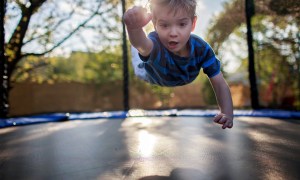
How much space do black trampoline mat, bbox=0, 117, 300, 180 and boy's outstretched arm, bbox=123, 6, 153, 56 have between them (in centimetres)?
48

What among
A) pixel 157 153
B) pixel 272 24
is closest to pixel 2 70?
pixel 157 153

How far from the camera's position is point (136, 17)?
101 centimetres

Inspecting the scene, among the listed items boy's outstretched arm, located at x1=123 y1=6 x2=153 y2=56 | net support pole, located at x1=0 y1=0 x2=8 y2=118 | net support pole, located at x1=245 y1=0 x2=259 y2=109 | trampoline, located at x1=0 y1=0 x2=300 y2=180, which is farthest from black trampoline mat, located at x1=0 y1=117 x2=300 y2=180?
net support pole, located at x1=245 y1=0 x2=259 y2=109

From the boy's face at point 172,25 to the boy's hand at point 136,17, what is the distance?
0.49ft

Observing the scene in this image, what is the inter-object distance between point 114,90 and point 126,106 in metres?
5.51

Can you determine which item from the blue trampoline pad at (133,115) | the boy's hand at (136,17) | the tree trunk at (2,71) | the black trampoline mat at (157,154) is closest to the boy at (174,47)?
the boy's hand at (136,17)

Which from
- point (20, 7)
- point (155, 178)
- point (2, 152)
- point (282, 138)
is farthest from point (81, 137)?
point (20, 7)

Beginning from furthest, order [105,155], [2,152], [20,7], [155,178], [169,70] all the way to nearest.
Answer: [20,7]
[2,152]
[105,155]
[169,70]
[155,178]

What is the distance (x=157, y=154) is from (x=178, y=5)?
707mm

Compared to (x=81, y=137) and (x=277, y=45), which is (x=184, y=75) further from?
(x=277, y=45)

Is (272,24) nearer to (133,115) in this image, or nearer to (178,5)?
(133,115)

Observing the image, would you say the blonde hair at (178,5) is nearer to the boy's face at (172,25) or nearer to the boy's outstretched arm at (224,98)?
the boy's face at (172,25)

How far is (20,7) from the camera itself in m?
4.47

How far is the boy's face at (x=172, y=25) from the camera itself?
3.84 feet
